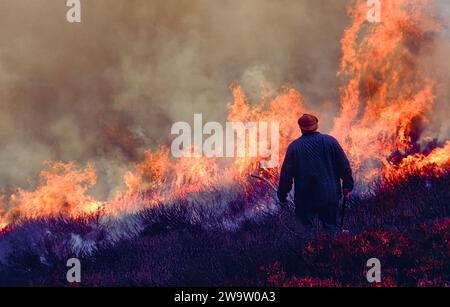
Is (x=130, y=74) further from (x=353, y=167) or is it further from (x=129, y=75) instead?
(x=353, y=167)

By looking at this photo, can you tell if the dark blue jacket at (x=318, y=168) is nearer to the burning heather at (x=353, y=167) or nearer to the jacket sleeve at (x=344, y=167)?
the jacket sleeve at (x=344, y=167)

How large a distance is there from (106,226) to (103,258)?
1.52 m

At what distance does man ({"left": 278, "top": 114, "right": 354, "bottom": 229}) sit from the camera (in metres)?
7.66

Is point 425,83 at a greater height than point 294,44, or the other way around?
point 294,44

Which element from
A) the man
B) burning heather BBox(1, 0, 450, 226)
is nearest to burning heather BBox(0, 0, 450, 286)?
burning heather BBox(1, 0, 450, 226)

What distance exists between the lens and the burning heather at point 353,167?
930cm

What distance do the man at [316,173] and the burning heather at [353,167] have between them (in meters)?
A: 0.50

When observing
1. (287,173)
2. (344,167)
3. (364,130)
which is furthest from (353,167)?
(287,173)

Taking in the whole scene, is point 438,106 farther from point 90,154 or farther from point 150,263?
point 90,154

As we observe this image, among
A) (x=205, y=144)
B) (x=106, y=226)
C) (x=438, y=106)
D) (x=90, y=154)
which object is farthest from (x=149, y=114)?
(x=438, y=106)

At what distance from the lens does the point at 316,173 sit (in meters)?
7.67

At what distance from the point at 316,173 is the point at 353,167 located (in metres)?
3.23

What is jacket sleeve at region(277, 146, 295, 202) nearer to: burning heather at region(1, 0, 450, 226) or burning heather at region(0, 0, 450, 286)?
burning heather at region(0, 0, 450, 286)

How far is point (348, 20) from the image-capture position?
751 inches
